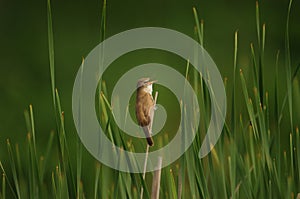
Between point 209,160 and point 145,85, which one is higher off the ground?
point 145,85

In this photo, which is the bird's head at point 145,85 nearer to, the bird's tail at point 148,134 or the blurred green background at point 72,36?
the bird's tail at point 148,134

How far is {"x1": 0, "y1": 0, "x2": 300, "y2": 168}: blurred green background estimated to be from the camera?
2.32 metres

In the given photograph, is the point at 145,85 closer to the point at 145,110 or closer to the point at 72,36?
the point at 145,110

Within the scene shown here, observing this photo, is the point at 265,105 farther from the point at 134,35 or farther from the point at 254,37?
the point at 254,37

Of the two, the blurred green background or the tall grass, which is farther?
the blurred green background

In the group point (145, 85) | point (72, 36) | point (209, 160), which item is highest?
point (72, 36)

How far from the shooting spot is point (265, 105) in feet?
3.37

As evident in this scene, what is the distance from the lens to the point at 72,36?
2.63 m

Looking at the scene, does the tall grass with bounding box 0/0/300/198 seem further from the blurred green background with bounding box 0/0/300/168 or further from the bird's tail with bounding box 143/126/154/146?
the blurred green background with bounding box 0/0/300/168

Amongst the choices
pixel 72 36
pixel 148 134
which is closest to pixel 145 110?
pixel 148 134

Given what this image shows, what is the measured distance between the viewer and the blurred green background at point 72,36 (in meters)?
2.32

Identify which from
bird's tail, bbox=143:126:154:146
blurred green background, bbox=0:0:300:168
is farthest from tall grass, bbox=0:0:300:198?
blurred green background, bbox=0:0:300:168

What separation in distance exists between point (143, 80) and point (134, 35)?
25cm

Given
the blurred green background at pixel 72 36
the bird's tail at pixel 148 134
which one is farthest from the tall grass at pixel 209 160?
the blurred green background at pixel 72 36
